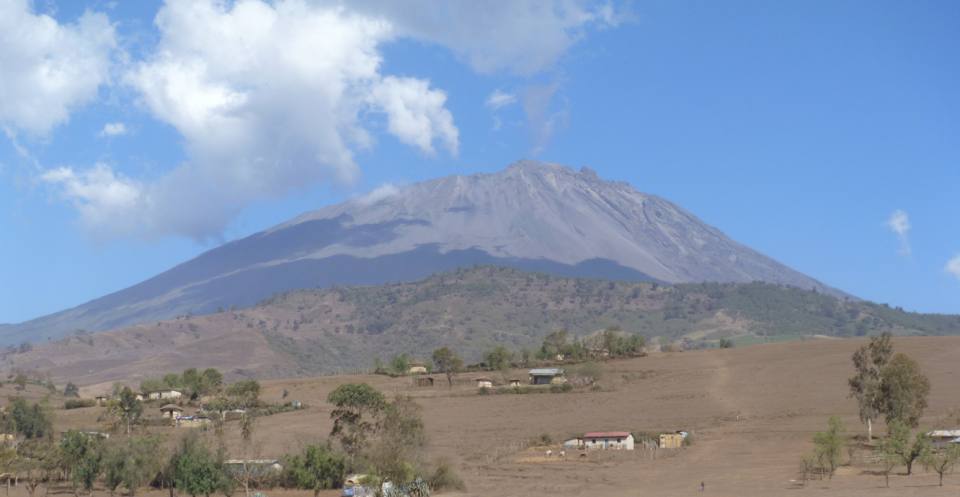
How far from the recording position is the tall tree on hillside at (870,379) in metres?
82.6

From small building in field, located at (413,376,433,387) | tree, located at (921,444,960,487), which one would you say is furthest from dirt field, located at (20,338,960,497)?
small building in field, located at (413,376,433,387)

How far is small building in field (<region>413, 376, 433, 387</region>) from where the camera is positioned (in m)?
138

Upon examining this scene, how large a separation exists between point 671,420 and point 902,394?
22698 millimetres

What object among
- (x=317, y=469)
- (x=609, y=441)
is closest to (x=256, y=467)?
(x=317, y=469)

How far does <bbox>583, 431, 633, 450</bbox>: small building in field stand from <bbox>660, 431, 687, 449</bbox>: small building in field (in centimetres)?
231

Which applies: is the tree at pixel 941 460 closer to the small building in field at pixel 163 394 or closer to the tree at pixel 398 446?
the tree at pixel 398 446

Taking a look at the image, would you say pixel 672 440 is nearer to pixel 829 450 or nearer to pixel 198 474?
pixel 829 450

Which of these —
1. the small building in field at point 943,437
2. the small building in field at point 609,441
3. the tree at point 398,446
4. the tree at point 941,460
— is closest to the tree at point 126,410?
the tree at point 398,446

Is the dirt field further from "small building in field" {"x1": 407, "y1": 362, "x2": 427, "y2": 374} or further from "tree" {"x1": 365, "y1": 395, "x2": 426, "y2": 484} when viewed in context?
"small building in field" {"x1": 407, "y1": 362, "x2": 427, "y2": 374}

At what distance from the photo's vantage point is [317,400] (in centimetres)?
12775

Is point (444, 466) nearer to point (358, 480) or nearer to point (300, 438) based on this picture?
point (358, 480)

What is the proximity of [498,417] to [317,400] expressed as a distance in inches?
1150

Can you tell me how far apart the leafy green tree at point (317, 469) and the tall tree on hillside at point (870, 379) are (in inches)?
1441

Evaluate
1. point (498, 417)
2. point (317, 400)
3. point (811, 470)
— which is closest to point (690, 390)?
point (498, 417)
